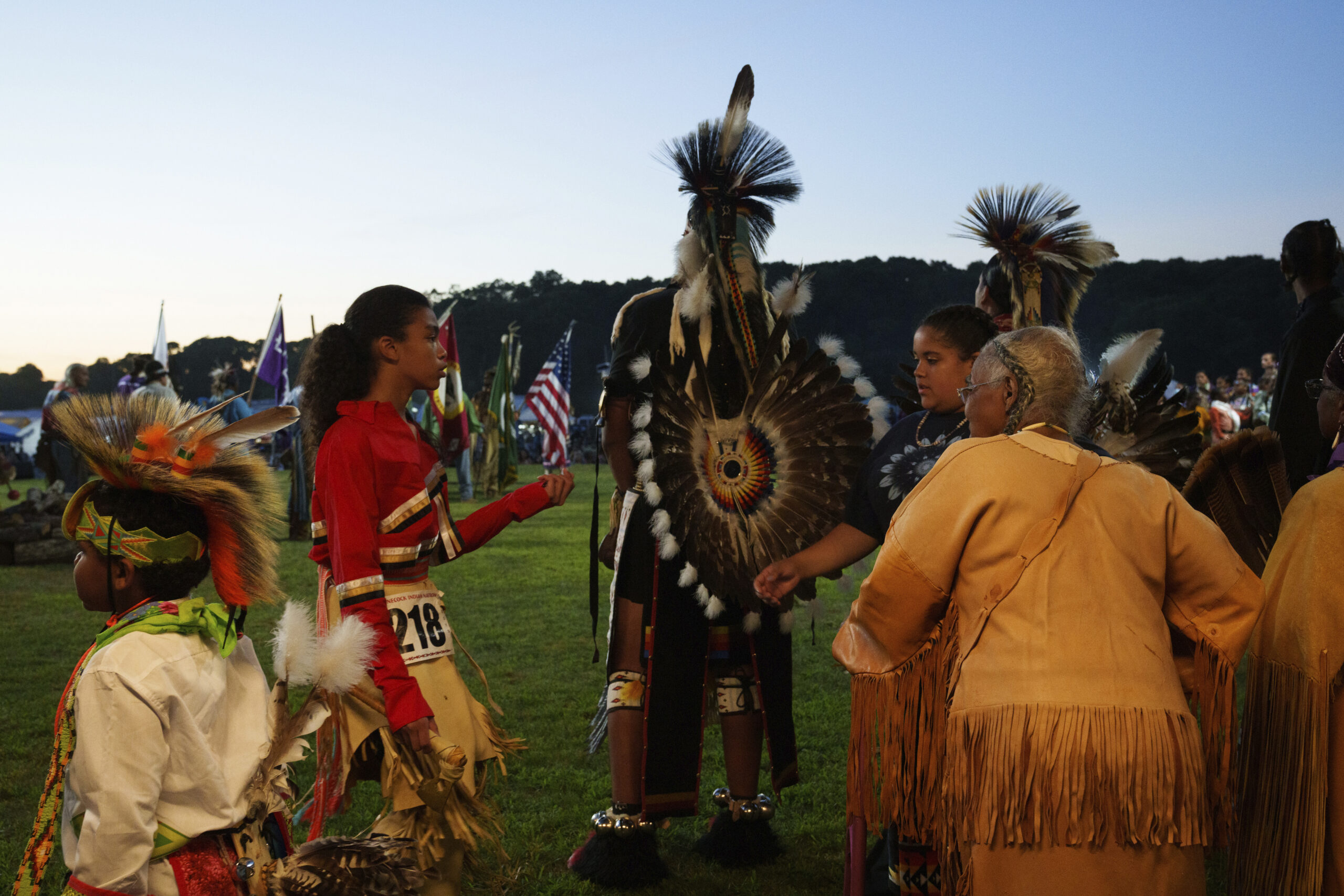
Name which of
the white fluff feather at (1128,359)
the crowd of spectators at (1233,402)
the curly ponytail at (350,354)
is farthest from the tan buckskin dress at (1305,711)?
the crowd of spectators at (1233,402)

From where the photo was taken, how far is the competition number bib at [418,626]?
225 centimetres

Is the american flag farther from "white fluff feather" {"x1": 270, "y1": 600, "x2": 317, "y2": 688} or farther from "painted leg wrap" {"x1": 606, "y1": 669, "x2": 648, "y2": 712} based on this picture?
"white fluff feather" {"x1": 270, "y1": 600, "x2": 317, "y2": 688}

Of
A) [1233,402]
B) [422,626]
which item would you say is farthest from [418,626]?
[1233,402]

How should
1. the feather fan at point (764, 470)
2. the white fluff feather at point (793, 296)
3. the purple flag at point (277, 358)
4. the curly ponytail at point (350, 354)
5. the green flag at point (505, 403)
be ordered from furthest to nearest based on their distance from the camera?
the green flag at point (505, 403) → the purple flag at point (277, 358) → the white fluff feather at point (793, 296) → the feather fan at point (764, 470) → the curly ponytail at point (350, 354)

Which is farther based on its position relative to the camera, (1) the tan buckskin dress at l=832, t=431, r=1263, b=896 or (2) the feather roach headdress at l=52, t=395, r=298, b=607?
(2) the feather roach headdress at l=52, t=395, r=298, b=607

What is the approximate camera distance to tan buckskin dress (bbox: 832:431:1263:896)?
1.61m

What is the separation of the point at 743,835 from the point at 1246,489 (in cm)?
172

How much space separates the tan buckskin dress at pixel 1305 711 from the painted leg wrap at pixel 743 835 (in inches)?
54.8

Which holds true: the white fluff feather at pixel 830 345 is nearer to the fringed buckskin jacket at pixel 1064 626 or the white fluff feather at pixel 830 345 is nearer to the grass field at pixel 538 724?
the fringed buckskin jacket at pixel 1064 626

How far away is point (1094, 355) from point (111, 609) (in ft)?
7.90

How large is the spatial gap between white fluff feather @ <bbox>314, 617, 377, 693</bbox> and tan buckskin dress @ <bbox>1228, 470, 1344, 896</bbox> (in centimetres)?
175

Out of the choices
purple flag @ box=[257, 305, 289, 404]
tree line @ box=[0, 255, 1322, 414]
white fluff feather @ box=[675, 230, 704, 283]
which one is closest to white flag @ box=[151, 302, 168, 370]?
purple flag @ box=[257, 305, 289, 404]

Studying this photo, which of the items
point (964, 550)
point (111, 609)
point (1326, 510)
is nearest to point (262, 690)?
point (111, 609)

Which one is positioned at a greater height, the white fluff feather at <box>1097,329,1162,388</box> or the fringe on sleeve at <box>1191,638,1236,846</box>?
the white fluff feather at <box>1097,329,1162,388</box>
